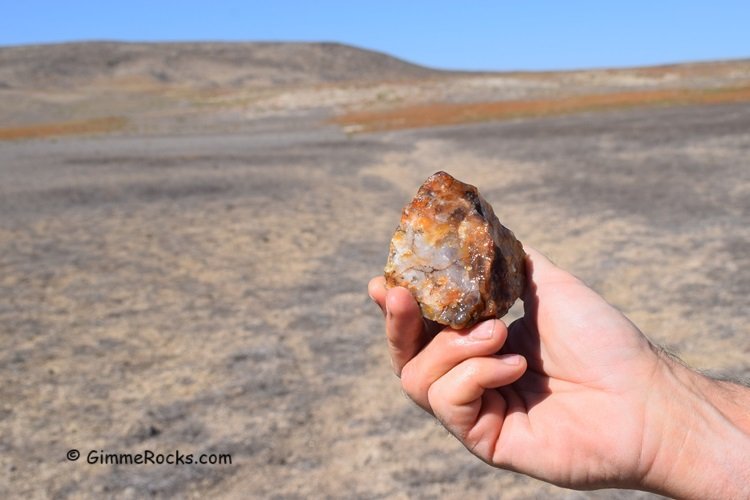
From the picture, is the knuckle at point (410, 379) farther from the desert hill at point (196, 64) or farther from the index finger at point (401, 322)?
the desert hill at point (196, 64)

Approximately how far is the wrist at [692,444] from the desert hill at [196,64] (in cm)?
6572

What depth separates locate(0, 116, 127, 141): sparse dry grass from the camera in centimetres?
3056

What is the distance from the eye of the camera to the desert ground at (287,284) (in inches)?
180

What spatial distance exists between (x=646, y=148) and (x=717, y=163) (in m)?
2.60

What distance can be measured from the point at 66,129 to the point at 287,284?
28.6 metres

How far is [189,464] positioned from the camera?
452 centimetres

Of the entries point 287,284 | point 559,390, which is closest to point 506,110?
point 287,284

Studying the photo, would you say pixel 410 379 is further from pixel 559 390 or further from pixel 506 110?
pixel 506 110

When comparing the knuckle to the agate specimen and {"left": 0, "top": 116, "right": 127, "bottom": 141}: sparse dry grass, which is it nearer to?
the agate specimen

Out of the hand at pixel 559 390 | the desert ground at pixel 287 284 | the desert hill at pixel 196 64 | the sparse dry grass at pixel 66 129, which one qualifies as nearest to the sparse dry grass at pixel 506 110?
the desert ground at pixel 287 284

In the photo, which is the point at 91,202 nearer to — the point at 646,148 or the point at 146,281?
the point at 146,281

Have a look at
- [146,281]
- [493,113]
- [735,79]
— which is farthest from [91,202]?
[735,79]

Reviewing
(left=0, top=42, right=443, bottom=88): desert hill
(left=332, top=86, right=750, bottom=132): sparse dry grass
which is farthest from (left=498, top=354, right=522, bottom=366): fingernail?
(left=0, top=42, right=443, bottom=88): desert hill

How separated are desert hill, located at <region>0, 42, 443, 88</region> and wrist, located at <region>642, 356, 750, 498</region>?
216 feet
